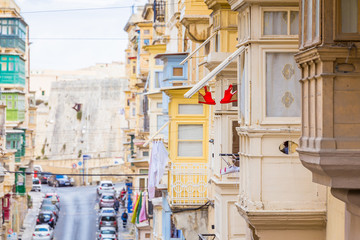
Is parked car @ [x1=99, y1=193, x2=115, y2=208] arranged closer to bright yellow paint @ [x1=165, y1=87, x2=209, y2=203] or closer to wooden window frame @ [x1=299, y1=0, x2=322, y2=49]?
bright yellow paint @ [x1=165, y1=87, x2=209, y2=203]

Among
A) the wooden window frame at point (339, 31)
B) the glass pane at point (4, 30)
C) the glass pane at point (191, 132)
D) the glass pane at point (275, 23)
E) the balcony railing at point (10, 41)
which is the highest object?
the glass pane at point (4, 30)

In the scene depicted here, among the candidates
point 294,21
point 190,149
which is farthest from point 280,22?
point 190,149

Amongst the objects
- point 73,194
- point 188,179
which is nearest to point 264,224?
point 188,179

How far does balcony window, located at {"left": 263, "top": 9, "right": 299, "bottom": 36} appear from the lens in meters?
11.1

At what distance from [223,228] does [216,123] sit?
1.99 m

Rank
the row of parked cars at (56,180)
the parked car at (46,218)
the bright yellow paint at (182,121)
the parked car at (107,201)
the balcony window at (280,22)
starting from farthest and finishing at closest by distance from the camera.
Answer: the row of parked cars at (56,180) → the parked car at (107,201) → the parked car at (46,218) → the bright yellow paint at (182,121) → the balcony window at (280,22)

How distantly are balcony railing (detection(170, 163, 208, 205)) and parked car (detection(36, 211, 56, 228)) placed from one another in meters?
31.9

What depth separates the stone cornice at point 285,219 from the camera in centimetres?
1067

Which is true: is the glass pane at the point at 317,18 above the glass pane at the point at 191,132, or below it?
above

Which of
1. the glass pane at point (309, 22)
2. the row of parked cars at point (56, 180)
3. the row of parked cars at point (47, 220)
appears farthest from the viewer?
the row of parked cars at point (56, 180)

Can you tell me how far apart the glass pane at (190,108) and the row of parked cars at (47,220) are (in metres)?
24.0

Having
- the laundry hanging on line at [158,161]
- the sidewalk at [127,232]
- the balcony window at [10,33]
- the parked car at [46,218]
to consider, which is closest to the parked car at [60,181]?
the sidewalk at [127,232]

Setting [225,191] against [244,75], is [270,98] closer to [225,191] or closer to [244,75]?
[244,75]

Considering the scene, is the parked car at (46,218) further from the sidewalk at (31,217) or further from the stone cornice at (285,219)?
the stone cornice at (285,219)
